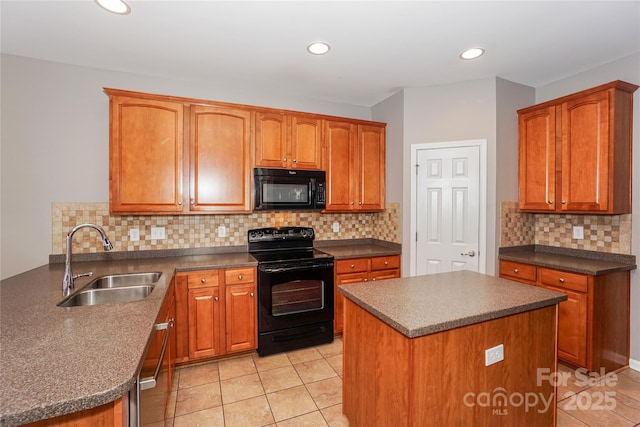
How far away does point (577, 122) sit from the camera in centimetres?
268

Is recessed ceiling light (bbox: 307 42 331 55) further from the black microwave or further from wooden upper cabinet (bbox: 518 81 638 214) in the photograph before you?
wooden upper cabinet (bbox: 518 81 638 214)

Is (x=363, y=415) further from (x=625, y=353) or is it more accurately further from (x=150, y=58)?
(x=150, y=58)

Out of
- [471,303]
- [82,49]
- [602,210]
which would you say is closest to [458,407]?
[471,303]

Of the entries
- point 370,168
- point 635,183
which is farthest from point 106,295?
point 635,183

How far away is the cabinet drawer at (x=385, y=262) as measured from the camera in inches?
128

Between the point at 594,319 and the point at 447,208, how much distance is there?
1431mm

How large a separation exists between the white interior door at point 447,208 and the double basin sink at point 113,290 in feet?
8.31

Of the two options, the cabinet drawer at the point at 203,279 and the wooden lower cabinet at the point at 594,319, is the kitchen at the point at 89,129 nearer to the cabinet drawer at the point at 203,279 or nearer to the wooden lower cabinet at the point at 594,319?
the wooden lower cabinet at the point at 594,319

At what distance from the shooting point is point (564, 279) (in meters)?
2.55

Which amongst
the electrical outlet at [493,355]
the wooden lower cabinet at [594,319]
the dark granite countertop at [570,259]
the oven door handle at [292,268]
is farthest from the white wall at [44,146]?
the wooden lower cabinet at [594,319]

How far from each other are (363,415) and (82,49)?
329 centimetres

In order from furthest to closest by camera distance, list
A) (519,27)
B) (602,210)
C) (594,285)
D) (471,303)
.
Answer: (602,210) < (594,285) < (519,27) < (471,303)

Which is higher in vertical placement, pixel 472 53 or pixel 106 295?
pixel 472 53

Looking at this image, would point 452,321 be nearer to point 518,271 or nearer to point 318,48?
point 518,271
